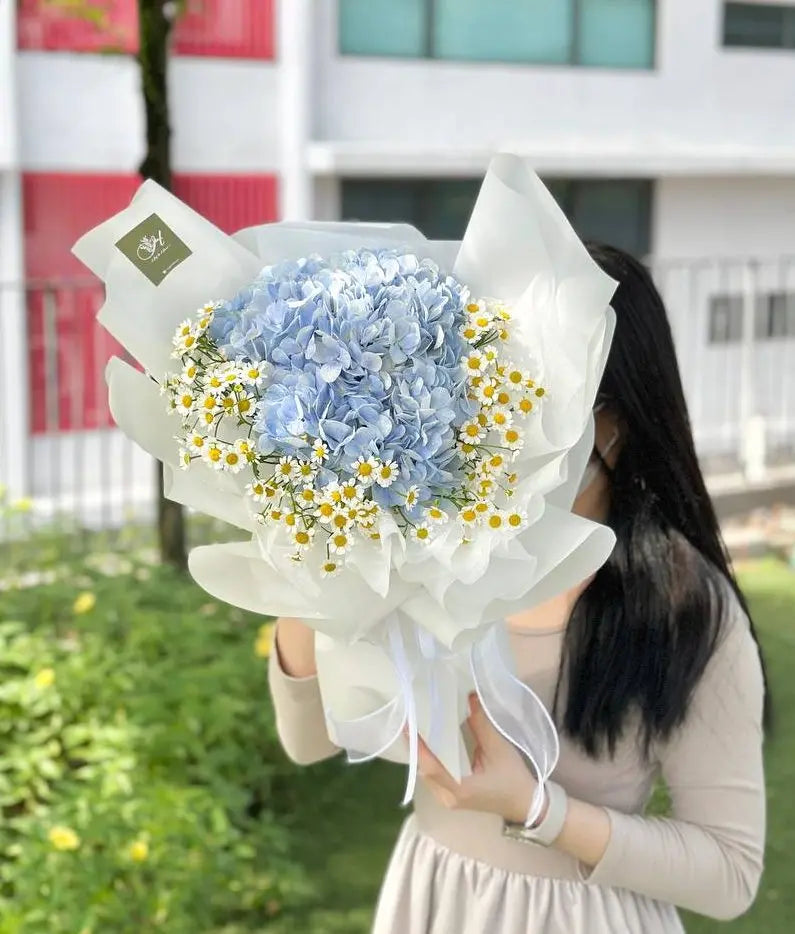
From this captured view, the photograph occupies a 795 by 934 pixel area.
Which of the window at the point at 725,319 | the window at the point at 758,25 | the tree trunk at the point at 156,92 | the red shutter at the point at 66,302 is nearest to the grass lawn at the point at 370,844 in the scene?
the tree trunk at the point at 156,92

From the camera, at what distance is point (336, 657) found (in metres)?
Result: 1.31

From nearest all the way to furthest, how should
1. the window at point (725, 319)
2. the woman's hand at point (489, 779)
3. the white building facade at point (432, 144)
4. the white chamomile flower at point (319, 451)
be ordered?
the white chamomile flower at point (319, 451) → the woman's hand at point (489, 779) → the white building facade at point (432, 144) → the window at point (725, 319)

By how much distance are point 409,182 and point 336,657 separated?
668 cm

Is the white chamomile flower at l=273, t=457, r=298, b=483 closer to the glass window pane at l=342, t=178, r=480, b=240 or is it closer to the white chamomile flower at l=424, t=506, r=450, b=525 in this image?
the white chamomile flower at l=424, t=506, r=450, b=525

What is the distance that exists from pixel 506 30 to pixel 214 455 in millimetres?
7272

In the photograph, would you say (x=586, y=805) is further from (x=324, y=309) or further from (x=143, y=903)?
(x=143, y=903)

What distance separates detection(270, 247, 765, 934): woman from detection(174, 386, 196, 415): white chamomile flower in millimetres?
424

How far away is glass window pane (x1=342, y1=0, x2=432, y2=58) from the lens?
7352 mm

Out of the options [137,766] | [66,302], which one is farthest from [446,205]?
[137,766]

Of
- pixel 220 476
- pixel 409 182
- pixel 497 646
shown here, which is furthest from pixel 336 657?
pixel 409 182

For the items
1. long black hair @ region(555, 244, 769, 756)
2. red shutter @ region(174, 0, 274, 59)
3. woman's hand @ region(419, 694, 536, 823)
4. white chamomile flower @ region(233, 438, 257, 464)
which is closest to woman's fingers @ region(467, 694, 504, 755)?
woman's hand @ region(419, 694, 536, 823)

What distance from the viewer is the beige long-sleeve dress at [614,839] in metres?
1.35

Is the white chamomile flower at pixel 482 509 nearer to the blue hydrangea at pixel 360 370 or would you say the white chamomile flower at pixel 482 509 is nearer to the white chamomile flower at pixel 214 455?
the blue hydrangea at pixel 360 370

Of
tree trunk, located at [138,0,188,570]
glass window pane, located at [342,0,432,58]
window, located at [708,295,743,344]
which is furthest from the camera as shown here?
window, located at [708,295,743,344]
